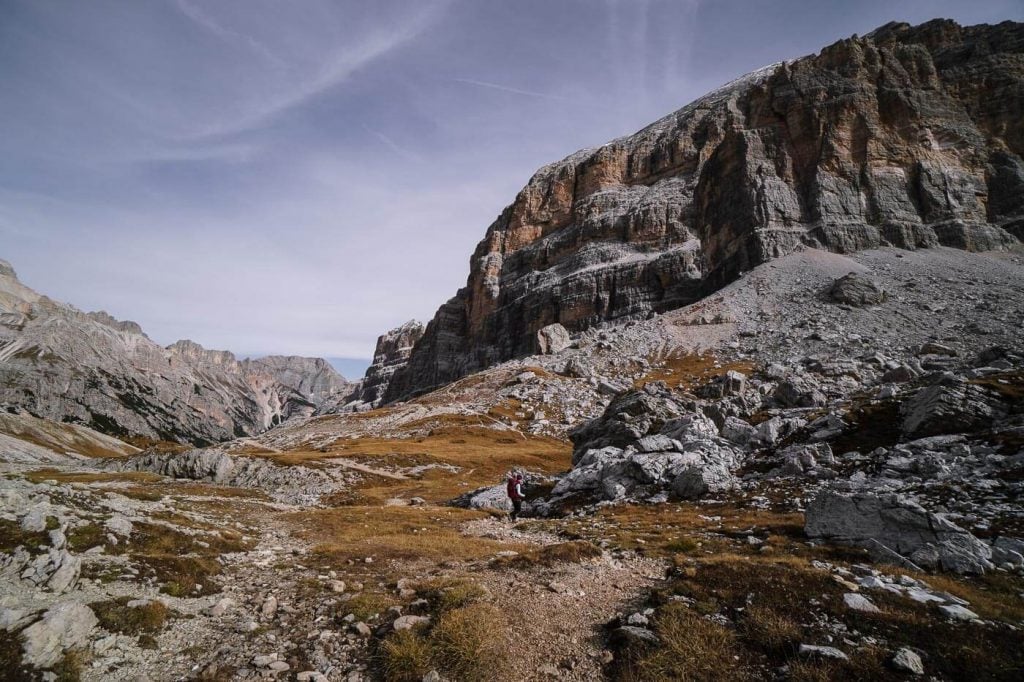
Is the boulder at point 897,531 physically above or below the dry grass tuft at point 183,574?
above

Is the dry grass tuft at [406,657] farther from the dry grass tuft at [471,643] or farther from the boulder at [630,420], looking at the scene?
the boulder at [630,420]

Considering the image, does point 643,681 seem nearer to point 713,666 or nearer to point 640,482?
point 713,666

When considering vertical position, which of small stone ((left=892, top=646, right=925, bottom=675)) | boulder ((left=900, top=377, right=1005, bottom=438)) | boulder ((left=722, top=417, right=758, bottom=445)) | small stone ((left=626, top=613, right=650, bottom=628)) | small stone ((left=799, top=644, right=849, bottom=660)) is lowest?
small stone ((left=626, top=613, right=650, bottom=628))

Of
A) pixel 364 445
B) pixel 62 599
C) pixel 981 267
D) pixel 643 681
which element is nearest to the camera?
pixel 643 681

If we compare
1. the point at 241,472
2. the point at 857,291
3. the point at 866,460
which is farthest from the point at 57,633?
the point at 857,291

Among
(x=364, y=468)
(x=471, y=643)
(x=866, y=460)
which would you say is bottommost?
(x=364, y=468)

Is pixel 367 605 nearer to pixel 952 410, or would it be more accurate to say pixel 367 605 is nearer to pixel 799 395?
pixel 952 410

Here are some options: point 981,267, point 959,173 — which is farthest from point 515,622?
point 959,173

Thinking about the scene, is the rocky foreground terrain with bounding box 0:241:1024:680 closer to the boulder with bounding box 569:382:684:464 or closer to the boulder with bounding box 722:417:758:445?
the boulder with bounding box 722:417:758:445

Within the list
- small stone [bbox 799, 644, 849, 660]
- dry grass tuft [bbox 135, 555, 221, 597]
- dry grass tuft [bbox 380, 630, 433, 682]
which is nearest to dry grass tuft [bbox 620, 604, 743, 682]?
small stone [bbox 799, 644, 849, 660]

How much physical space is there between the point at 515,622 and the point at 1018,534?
631 inches

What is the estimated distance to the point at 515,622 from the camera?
10.6 metres

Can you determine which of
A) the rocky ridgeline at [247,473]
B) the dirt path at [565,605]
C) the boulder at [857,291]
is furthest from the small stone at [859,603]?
the boulder at [857,291]

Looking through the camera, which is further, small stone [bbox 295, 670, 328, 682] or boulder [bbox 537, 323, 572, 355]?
boulder [bbox 537, 323, 572, 355]
